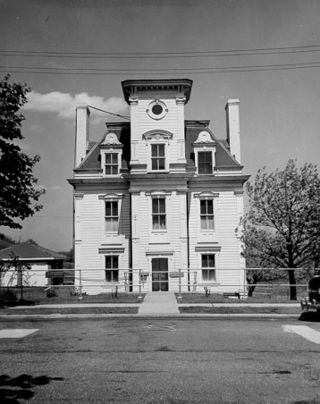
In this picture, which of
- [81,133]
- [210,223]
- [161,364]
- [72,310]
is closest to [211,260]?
[210,223]

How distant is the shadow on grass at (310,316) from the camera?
14852 millimetres

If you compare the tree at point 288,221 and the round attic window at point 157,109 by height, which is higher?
the round attic window at point 157,109

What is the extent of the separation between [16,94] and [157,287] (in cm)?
1592

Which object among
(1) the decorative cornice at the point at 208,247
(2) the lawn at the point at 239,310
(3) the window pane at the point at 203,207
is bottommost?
(2) the lawn at the point at 239,310

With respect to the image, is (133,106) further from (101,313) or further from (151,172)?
(101,313)

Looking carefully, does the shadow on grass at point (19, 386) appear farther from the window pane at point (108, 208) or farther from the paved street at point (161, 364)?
the window pane at point (108, 208)

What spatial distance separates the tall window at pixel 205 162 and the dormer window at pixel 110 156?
544cm

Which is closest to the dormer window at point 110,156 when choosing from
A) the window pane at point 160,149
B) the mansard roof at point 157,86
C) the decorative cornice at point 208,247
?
the window pane at point 160,149

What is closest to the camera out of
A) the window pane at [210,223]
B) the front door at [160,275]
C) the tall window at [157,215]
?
the front door at [160,275]

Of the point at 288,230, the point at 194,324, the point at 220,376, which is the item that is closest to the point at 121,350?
the point at 220,376

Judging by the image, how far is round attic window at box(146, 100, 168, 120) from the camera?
31109mm

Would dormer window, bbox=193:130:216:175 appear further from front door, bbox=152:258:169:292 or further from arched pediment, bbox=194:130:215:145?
front door, bbox=152:258:169:292

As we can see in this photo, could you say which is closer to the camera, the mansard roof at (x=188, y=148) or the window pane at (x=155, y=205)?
the window pane at (x=155, y=205)

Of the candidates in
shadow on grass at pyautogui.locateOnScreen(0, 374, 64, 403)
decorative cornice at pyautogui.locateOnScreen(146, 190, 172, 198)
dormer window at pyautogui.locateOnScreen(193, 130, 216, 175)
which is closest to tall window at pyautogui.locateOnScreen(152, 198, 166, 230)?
decorative cornice at pyautogui.locateOnScreen(146, 190, 172, 198)
